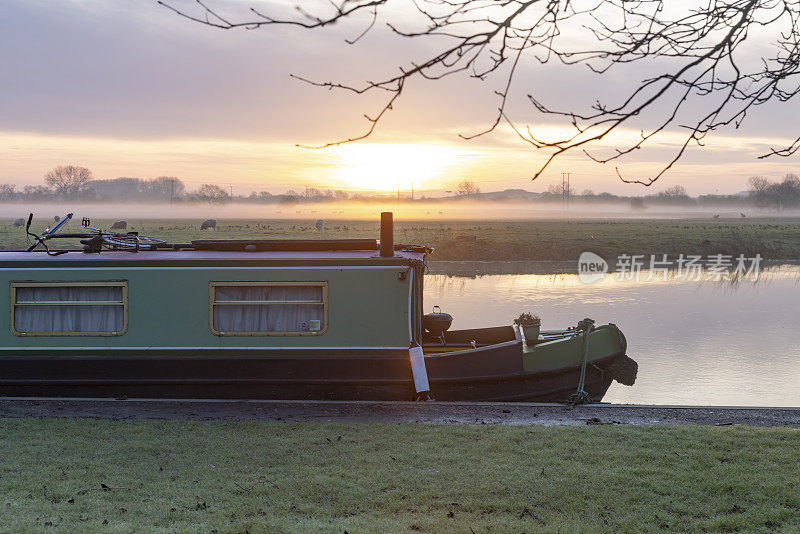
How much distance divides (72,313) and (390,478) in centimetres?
588

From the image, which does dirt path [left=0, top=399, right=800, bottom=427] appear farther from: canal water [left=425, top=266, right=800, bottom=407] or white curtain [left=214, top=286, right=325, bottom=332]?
canal water [left=425, top=266, right=800, bottom=407]

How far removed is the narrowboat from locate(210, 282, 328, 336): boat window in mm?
14

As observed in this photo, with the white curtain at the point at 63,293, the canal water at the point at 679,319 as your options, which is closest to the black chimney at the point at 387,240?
the white curtain at the point at 63,293

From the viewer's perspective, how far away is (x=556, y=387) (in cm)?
1180

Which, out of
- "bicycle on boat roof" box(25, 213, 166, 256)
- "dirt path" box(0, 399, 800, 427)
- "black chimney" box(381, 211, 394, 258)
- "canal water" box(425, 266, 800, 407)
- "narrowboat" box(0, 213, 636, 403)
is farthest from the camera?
"canal water" box(425, 266, 800, 407)

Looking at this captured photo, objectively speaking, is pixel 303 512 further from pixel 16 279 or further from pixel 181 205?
pixel 181 205

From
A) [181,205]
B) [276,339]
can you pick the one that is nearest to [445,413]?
[276,339]

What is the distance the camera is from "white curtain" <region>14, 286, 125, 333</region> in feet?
35.3

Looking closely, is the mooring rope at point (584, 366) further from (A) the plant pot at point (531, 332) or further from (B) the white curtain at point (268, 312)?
(B) the white curtain at point (268, 312)

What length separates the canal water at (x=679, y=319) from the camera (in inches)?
574

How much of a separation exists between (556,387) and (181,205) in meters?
183

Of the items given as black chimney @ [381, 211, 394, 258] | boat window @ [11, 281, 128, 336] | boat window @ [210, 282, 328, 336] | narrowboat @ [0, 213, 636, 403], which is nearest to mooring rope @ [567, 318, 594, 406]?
narrowboat @ [0, 213, 636, 403]

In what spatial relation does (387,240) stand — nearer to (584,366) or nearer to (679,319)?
(584,366)

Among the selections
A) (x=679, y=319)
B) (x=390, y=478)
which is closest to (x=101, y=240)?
(x=390, y=478)
